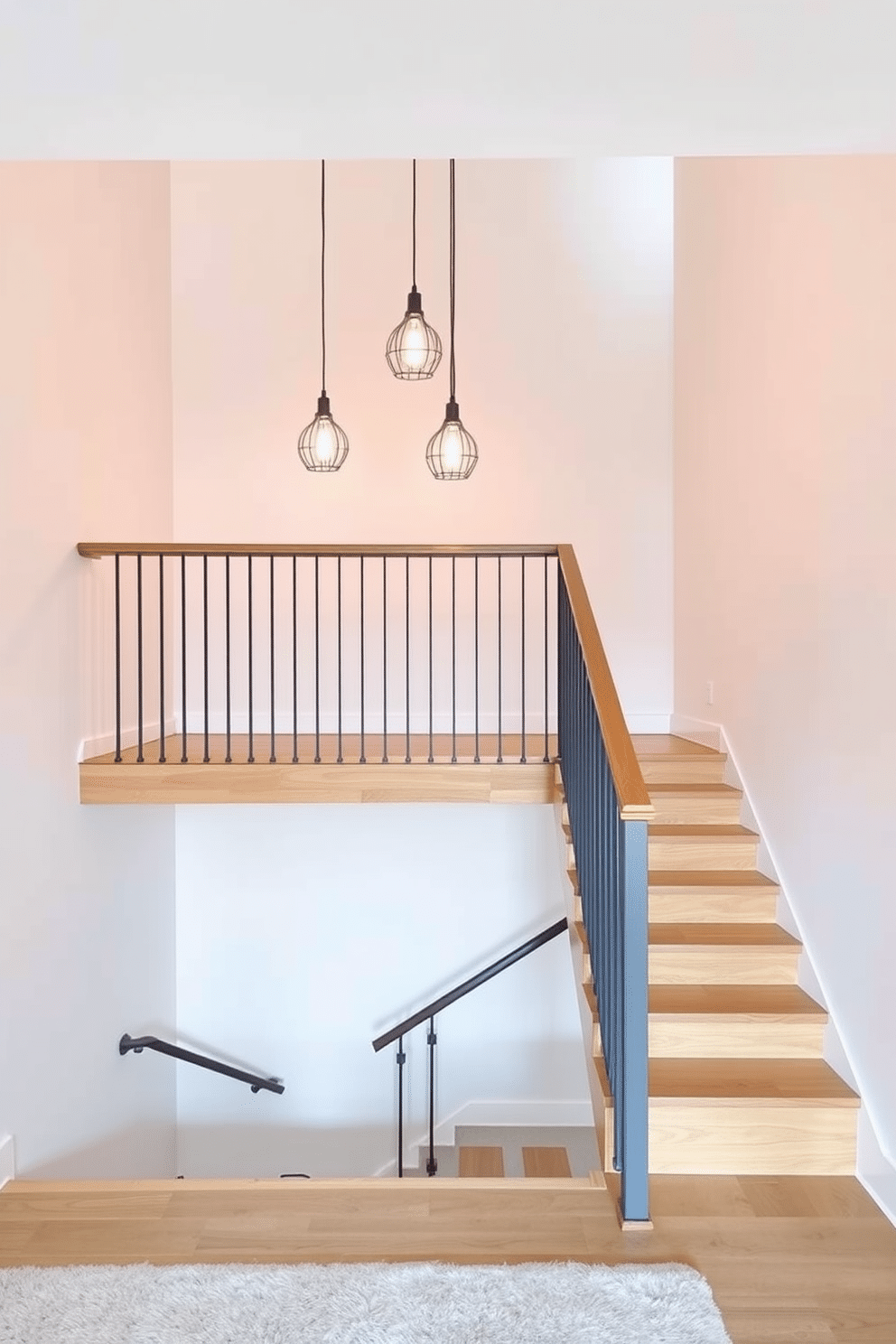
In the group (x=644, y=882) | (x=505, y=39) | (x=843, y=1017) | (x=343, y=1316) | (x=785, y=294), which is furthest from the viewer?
(x=785, y=294)

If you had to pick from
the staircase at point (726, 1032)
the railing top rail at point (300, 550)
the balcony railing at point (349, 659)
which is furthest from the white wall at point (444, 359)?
the staircase at point (726, 1032)

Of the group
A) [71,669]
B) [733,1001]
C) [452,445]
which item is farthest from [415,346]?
[733,1001]

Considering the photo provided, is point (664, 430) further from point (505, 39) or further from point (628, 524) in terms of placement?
point (505, 39)

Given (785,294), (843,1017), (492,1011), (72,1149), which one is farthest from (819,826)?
(72,1149)

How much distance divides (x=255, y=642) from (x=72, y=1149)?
9.03 ft

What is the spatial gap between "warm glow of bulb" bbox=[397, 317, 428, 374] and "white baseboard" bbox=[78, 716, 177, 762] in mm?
2147

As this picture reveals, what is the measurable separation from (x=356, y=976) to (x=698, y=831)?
2.30m

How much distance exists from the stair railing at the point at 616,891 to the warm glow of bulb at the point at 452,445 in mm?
1505

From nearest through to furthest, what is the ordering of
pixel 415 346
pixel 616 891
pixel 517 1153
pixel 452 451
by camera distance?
pixel 616 891
pixel 415 346
pixel 452 451
pixel 517 1153

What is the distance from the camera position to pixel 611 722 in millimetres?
2885

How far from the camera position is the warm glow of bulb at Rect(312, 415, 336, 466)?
489 cm

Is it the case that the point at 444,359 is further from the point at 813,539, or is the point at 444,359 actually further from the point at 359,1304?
the point at 359,1304

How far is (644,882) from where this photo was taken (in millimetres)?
2570

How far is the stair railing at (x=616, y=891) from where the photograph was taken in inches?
101
